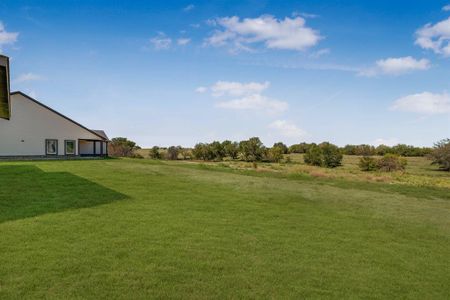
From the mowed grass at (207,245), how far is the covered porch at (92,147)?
27.8 metres

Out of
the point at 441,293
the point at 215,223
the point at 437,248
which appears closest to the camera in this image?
the point at 441,293

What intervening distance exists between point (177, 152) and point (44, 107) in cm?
3760

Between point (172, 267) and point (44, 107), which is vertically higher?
point (44, 107)

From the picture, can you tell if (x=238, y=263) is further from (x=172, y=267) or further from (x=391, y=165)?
(x=391, y=165)

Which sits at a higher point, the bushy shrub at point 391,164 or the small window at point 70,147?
the small window at point 70,147

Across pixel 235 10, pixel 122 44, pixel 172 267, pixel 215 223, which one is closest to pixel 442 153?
pixel 235 10

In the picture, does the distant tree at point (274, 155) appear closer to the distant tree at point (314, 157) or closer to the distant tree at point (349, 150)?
the distant tree at point (314, 157)

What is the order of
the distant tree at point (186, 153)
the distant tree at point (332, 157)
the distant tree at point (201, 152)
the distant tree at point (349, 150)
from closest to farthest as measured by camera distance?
the distant tree at point (332, 157)
the distant tree at point (201, 152)
the distant tree at point (186, 153)
the distant tree at point (349, 150)

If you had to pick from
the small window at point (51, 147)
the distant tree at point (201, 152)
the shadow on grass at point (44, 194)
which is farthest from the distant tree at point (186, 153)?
the shadow on grass at point (44, 194)

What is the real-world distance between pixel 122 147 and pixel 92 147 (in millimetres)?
20061

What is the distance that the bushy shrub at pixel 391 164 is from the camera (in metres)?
49.6

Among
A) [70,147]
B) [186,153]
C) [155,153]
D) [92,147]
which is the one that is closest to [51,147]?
[70,147]

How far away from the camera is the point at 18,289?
16.9 ft

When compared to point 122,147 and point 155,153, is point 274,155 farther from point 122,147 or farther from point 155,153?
point 122,147
